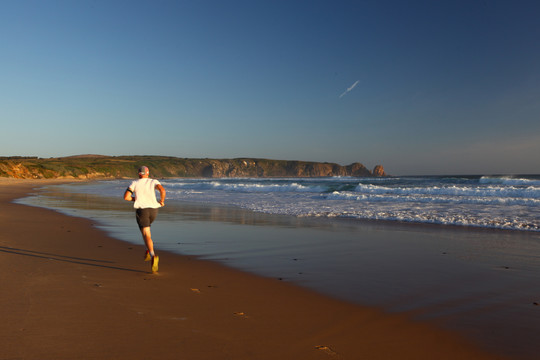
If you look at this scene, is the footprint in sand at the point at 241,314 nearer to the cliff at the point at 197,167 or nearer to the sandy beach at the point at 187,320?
the sandy beach at the point at 187,320

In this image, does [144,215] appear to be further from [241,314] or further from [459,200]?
[459,200]

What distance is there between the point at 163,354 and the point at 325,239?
637cm

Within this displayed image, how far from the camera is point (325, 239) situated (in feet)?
29.3

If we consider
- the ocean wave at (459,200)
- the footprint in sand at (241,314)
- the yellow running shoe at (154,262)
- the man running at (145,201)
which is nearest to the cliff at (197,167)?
the ocean wave at (459,200)

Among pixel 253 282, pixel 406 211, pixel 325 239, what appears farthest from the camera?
pixel 406 211

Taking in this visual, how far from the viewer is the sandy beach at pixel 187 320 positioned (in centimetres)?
306

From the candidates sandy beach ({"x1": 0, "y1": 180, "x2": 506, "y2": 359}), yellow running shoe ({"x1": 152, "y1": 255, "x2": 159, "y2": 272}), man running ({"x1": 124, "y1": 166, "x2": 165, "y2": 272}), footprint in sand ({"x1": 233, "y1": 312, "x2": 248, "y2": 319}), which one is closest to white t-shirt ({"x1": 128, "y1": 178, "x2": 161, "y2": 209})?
man running ({"x1": 124, "y1": 166, "x2": 165, "y2": 272})

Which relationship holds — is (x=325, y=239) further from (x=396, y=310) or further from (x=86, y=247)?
(x=86, y=247)

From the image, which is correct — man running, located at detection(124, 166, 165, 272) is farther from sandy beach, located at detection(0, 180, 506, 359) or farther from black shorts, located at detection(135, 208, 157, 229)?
sandy beach, located at detection(0, 180, 506, 359)

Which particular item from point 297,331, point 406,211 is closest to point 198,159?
point 406,211

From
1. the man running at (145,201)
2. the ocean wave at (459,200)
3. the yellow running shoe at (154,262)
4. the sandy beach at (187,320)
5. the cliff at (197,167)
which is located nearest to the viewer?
the sandy beach at (187,320)

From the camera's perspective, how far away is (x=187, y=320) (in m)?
3.71

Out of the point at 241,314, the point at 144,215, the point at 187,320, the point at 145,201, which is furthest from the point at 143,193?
the point at 241,314

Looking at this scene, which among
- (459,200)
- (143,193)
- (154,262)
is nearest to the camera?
(154,262)
